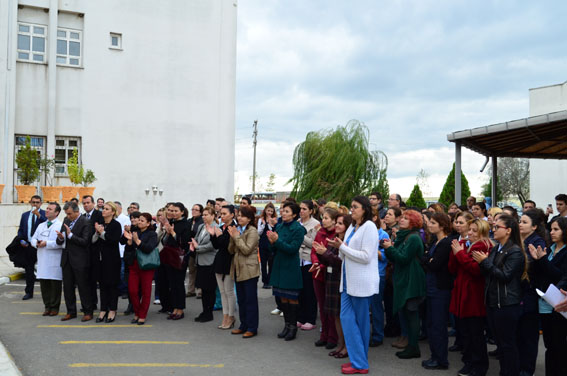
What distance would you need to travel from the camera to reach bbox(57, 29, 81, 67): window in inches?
853

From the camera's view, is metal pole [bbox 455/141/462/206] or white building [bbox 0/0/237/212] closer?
metal pole [bbox 455/141/462/206]

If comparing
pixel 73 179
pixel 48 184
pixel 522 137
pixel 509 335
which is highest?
pixel 522 137

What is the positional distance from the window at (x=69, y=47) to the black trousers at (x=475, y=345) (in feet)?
66.7

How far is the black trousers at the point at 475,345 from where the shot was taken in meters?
5.75

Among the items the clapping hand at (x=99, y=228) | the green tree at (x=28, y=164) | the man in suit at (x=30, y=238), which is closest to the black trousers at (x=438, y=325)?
the clapping hand at (x=99, y=228)

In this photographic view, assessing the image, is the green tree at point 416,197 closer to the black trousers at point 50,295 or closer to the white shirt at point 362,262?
the black trousers at point 50,295

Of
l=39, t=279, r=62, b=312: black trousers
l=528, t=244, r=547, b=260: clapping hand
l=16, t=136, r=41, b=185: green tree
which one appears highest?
l=16, t=136, r=41, b=185: green tree

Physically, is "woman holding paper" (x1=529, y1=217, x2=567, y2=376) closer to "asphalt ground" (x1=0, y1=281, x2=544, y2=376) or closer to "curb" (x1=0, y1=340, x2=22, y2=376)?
"asphalt ground" (x1=0, y1=281, x2=544, y2=376)

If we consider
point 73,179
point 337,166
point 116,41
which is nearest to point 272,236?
point 73,179

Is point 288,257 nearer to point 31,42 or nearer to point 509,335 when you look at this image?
point 509,335

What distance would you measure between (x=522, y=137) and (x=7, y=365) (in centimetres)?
1358

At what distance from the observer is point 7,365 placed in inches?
231

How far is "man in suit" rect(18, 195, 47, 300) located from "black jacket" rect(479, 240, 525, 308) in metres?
8.75

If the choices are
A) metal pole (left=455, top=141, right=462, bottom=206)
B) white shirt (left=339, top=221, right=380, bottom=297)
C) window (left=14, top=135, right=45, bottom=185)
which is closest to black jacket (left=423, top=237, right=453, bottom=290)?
white shirt (left=339, top=221, right=380, bottom=297)
